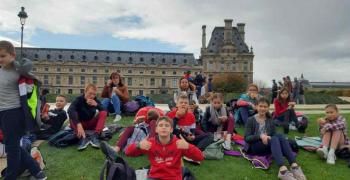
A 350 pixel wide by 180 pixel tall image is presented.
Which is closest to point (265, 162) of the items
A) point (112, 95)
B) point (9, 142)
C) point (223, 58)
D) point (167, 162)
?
point (167, 162)

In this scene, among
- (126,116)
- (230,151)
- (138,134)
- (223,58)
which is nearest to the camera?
(138,134)

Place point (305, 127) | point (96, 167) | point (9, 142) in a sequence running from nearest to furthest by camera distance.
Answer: point (9, 142) → point (96, 167) → point (305, 127)

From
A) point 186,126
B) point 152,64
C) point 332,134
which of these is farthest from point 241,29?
point 186,126

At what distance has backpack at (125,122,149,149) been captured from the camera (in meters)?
6.38

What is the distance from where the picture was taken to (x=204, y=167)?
6113mm

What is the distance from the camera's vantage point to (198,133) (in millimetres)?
6922

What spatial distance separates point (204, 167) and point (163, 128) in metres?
1.94

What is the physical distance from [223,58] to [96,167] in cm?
8445

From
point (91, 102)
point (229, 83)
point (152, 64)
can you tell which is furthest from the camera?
point (152, 64)

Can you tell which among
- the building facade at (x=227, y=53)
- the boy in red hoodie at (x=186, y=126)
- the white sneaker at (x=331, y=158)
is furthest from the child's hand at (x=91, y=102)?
the building facade at (x=227, y=53)

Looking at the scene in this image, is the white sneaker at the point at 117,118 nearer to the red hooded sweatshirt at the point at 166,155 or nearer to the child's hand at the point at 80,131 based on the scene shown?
the child's hand at the point at 80,131

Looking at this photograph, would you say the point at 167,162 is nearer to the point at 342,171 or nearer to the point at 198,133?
the point at 198,133

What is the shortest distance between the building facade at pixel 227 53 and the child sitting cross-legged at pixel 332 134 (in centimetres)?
8205

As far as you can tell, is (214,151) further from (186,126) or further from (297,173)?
(297,173)
